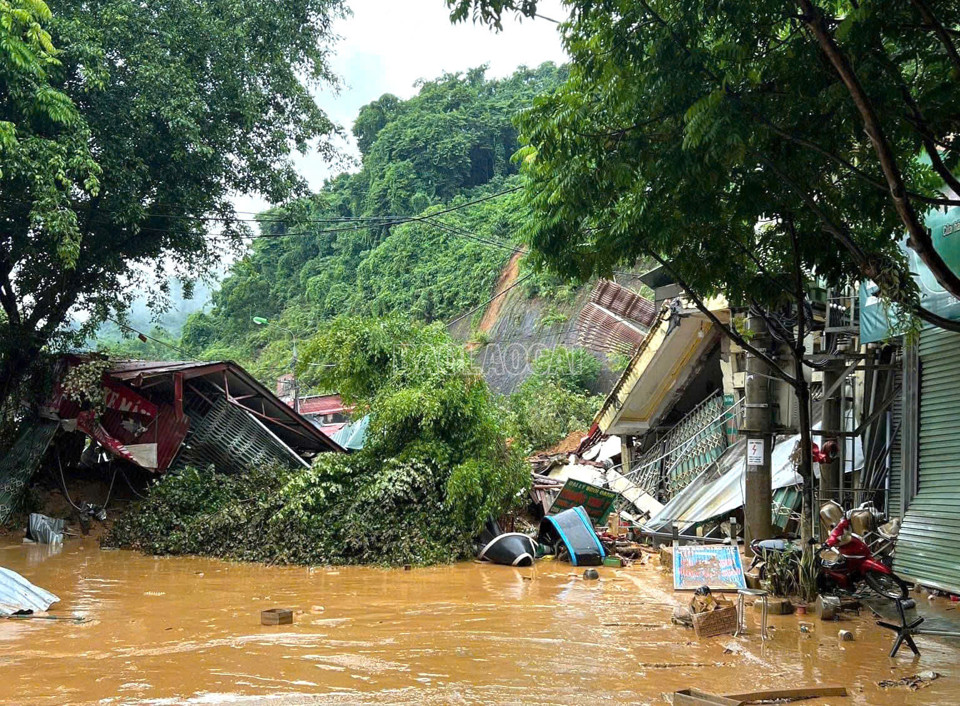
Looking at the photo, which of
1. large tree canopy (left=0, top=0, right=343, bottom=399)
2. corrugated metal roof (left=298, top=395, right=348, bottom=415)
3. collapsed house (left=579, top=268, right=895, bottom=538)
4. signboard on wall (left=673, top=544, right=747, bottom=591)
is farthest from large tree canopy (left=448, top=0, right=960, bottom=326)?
corrugated metal roof (left=298, top=395, right=348, bottom=415)

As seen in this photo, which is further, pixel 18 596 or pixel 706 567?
pixel 18 596

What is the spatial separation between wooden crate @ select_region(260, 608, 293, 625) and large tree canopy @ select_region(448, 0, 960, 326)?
4.74 m

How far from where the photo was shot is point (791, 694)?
5.73 metres

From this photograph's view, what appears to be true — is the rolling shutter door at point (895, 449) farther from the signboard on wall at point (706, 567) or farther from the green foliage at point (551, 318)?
the green foliage at point (551, 318)

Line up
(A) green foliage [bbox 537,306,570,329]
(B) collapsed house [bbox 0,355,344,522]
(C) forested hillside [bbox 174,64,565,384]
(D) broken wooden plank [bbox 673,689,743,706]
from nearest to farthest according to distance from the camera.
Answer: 1. (D) broken wooden plank [bbox 673,689,743,706]
2. (B) collapsed house [bbox 0,355,344,522]
3. (A) green foliage [bbox 537,306,570,329]
4. (C) forested hillside [bbox 174,64,565,384]

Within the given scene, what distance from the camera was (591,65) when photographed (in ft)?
26.2

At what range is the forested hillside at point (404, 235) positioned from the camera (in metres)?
42.6

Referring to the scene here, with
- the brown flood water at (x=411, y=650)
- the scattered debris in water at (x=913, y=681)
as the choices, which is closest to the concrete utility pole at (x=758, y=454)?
the brown flood water at (x=411, y=650)

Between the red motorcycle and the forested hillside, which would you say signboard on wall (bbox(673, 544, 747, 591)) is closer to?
the red motorcycle

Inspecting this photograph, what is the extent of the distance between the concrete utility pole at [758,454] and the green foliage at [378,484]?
4314 millimetres

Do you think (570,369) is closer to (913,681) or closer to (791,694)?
(913,681)

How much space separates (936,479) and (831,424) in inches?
91.4

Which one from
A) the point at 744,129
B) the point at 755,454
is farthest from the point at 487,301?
the point at 744,129

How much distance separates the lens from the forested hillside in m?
42.6
